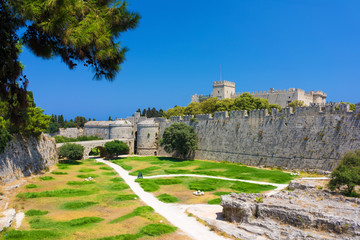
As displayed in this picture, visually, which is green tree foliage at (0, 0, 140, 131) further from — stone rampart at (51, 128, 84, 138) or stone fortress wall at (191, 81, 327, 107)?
stone fortress wall at (191, 81, 327, 107)

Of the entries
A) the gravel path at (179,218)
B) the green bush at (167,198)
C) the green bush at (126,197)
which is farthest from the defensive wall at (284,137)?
the green bush at (126,197)

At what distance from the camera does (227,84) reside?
7456 centimetres

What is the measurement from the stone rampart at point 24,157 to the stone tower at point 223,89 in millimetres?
51712

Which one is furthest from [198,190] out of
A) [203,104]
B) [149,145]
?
[203,104]

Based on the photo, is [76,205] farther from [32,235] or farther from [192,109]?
[192,109]

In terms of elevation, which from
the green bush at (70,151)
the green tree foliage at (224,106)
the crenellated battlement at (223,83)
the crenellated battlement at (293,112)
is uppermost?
the crenellated battlement at (223,83)

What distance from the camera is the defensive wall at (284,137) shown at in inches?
864

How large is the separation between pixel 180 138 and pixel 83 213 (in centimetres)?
2232

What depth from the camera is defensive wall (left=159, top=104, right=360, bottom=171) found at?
21938 mm

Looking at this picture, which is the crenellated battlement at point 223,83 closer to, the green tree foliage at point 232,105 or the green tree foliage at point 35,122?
the green tree foliage at point 232,105

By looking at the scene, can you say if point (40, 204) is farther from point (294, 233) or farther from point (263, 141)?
point (263, 141)

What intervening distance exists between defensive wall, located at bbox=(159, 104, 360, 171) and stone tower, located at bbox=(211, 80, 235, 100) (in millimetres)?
39146

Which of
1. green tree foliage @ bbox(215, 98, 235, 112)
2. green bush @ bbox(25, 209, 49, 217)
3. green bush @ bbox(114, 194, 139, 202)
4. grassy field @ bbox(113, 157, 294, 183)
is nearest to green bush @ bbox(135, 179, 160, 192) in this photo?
green bush @ bbox(114, 194, 139, 202)

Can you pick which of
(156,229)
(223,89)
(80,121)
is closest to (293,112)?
(156,229)
